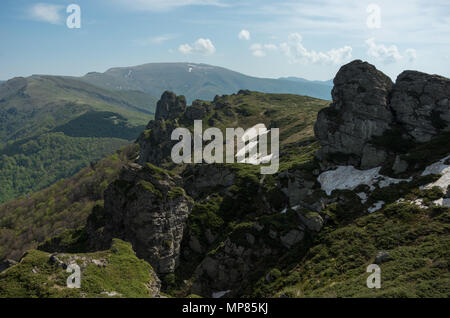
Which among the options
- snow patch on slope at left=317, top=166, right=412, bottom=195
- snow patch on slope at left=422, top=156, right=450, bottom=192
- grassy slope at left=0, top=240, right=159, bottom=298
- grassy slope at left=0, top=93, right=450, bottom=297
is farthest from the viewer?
snow patch on slope at left=317, top=166, right=412, bottom=195

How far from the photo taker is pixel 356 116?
206 ft

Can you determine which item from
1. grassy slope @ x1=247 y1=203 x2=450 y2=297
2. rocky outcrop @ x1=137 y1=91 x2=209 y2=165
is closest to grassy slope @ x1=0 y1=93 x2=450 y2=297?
grassy slope @ x1=247 y1=203 x2=450 y2=297

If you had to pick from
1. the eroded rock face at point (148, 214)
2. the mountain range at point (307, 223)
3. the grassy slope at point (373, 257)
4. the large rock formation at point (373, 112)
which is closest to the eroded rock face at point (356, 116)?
the large rock formation at point (373, 112)

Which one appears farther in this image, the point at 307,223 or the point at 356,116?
the point at 356,116

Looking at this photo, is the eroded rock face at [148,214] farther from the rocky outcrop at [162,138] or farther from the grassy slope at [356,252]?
the rocky outcrop at [162,138]

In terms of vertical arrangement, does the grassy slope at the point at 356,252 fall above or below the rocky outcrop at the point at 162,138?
below

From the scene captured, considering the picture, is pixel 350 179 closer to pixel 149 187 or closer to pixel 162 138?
pixel 149 187

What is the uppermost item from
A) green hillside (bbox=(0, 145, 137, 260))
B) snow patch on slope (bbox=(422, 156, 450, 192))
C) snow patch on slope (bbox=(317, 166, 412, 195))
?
snow patch on slope (bbox=(422, 156, 450, 192))

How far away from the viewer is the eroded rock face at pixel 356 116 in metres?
60.4

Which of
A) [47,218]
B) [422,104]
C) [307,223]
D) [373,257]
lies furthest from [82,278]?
[47,218]

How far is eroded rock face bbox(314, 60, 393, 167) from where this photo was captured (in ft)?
198

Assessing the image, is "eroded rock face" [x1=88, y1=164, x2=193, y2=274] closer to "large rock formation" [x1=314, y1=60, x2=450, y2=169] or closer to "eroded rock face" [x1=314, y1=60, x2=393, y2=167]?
"large rock formation" [x1=314, y1=60, x2=450, y2=169]

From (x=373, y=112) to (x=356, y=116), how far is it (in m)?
3.37

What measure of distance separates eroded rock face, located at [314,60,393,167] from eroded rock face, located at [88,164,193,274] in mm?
34736
